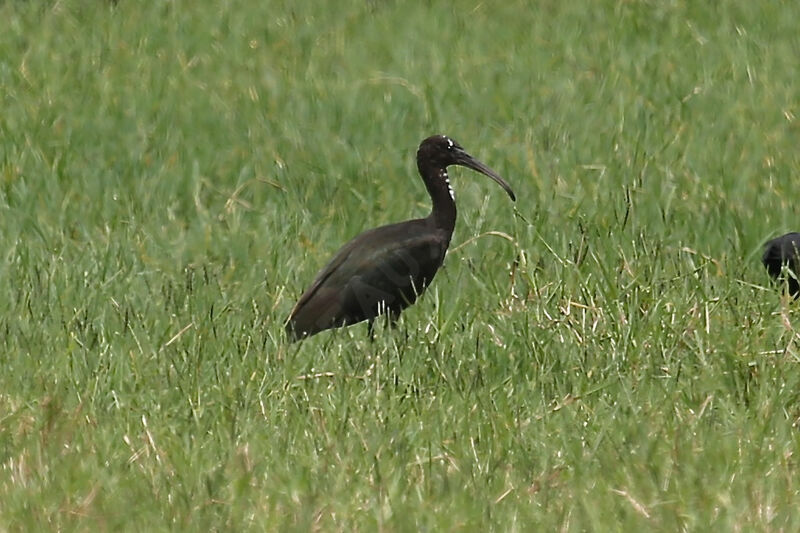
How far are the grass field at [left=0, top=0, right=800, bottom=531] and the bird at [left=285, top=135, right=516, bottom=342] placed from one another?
139 millimetres

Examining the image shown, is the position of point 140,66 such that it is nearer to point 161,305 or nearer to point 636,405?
point 161,305

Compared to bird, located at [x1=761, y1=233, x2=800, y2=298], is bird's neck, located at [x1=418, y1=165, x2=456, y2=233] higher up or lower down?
higher up

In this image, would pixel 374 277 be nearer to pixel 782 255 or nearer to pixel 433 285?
pixel 433 285

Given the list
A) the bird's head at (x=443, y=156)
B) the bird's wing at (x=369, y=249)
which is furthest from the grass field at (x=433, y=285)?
the bird's head at (x=443, y=156)

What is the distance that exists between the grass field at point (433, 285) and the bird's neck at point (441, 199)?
24cm

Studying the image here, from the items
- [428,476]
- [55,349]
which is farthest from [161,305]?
[428,476]

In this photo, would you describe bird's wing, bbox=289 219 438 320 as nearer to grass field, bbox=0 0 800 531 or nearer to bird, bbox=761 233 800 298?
grass field, bbox=0 0 800 531

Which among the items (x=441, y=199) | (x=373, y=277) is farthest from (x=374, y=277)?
(x=441, y=199)

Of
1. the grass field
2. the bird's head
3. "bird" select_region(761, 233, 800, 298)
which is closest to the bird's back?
the grass field

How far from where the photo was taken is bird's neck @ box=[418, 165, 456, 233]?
781 centimetres

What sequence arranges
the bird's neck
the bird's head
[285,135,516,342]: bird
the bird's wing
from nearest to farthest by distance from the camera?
[285,135,516,342]: bird → the bird's wing → the bird's neck → the bird's head

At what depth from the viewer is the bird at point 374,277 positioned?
714cm

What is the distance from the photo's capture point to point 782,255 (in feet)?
24.9

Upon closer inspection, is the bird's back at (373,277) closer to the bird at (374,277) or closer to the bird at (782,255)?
the bird at (374,277)
